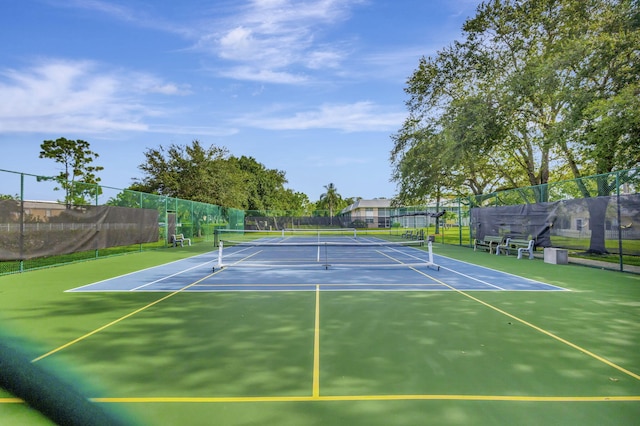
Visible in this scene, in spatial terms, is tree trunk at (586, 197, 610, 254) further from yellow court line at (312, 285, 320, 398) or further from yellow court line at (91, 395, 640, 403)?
yellow court line at (91, 395, 640, 403)

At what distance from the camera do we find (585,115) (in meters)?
16.4

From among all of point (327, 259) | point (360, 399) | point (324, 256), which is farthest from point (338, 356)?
point (324, 256)

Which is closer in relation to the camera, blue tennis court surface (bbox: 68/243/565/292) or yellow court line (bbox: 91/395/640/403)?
yellow court line (bbox: 91/395/640/403)

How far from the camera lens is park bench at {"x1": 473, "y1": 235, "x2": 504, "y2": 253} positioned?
1841 centimetres

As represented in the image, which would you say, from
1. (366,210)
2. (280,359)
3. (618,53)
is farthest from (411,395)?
(366,210)

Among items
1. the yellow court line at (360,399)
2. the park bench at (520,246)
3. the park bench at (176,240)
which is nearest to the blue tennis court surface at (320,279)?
the park bench at (520,246)

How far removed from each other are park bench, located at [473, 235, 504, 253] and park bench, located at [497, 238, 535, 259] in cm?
54

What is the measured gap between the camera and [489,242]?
1969cm

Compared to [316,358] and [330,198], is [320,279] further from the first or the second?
[330,198]

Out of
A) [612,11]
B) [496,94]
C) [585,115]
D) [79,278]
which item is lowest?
[79,278]

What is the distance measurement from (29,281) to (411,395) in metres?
10.5

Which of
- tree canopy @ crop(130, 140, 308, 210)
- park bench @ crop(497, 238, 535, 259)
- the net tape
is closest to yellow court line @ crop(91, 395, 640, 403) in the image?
the net tape

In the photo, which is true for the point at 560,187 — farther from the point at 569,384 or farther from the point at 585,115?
the point at 569,384

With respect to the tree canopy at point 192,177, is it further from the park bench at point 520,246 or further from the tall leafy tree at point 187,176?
the park bench at point 520,246
